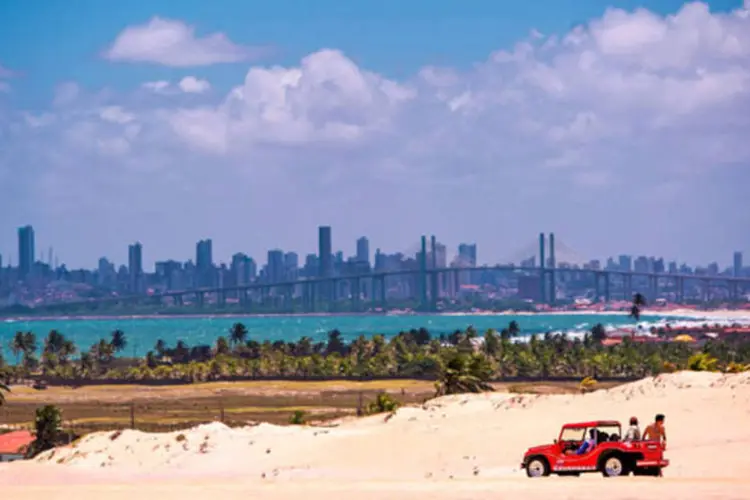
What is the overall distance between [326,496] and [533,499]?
3953mm

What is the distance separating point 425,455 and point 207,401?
63.9 meters

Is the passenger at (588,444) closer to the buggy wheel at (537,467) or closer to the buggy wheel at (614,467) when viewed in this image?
the buggy wheel at (614,467)

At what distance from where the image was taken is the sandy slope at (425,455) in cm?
2477

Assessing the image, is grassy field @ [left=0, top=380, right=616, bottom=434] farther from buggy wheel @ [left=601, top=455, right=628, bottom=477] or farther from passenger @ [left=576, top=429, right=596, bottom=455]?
buggy wheel @ [left=601, top=455, right=628, bottom=477]

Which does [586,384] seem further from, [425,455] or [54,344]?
[54,344]

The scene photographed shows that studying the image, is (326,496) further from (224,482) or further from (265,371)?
(265,371)

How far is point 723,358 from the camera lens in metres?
112

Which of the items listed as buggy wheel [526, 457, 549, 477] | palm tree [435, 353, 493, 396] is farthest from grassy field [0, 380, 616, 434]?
buggy wheel [526, 457, 549, 477]

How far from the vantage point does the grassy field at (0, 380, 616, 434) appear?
77625 mm

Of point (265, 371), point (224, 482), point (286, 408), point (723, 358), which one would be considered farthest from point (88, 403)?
point (224, 482)

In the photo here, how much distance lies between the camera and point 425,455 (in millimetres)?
32469

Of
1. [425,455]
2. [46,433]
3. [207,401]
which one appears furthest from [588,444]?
[207,401]

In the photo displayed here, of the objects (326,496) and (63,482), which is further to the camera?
(63,482)

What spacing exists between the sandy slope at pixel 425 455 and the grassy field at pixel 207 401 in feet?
105
